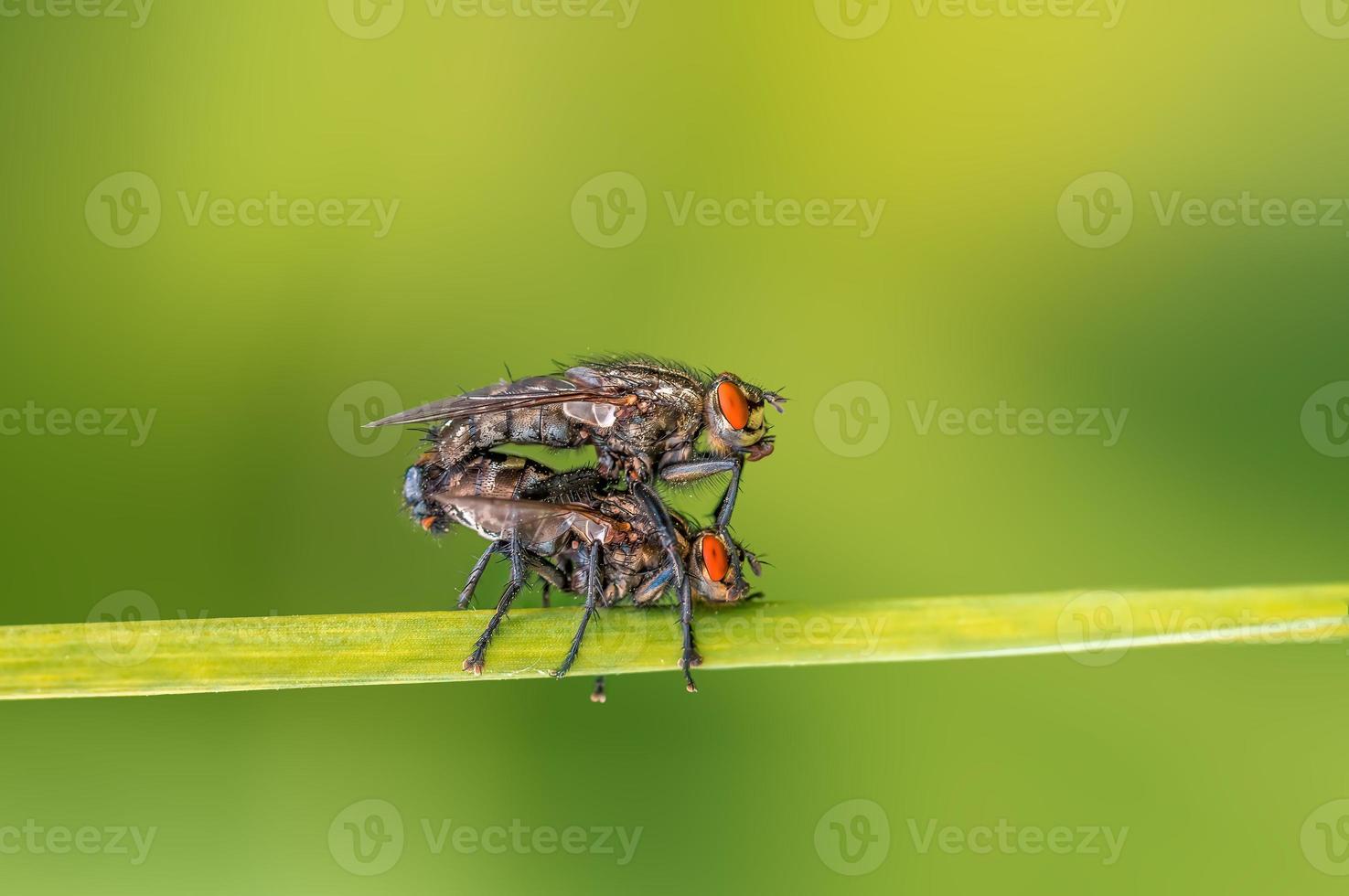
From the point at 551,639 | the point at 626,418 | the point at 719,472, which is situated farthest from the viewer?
the point at 626,418

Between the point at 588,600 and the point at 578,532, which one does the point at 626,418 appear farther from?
the point at 588,600

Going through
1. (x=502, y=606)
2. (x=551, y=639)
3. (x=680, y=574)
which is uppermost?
(x=680, y=574)

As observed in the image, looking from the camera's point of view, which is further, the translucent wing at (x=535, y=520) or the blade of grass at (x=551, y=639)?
the translucent wing at (x=535, y=520)

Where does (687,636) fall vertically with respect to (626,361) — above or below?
below

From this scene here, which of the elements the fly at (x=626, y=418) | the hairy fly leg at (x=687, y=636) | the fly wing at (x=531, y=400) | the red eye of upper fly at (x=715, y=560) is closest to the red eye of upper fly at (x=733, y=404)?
the fly at (x=626, y=418)

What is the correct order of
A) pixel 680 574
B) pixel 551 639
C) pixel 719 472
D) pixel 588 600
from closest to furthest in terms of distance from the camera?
pixel 551 639, pixel 588 600, pixel 680 574, pixel 719 472

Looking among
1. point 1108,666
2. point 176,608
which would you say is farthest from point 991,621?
point 176,608

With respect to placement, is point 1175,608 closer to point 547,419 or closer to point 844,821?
point 844,821

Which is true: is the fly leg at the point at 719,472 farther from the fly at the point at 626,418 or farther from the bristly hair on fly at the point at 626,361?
the bristly hair on fly at the point at 626,361

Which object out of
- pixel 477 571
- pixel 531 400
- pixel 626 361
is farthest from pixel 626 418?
pixel 477 571
